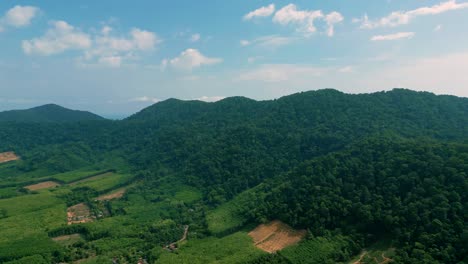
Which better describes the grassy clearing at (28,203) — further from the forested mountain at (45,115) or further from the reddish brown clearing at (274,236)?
the forested mountain at (45,115)

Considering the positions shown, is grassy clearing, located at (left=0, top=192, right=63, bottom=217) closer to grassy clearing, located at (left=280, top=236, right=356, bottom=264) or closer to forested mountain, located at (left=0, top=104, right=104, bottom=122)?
grassy clearing, located at (left=280, top=236, right=356, bottom=264)

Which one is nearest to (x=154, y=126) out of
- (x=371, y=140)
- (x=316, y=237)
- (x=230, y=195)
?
(x=230, y=195)

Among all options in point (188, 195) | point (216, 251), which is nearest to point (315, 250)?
point (216, 251)

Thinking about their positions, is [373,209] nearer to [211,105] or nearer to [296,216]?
[296,216]

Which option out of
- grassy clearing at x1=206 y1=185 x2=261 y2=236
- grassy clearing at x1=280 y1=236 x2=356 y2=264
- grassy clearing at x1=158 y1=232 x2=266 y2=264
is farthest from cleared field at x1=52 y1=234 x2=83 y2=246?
grassy clearing at x1=280 y1=236 x2=356 y2=264

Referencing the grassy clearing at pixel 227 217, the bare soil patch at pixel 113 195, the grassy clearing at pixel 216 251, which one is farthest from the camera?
the bare soil patch at pixel 113 195

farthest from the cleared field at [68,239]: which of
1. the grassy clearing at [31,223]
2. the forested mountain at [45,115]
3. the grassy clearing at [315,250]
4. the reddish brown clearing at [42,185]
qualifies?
the forested mountain at [45,115]

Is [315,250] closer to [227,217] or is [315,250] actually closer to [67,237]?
[227,217]
